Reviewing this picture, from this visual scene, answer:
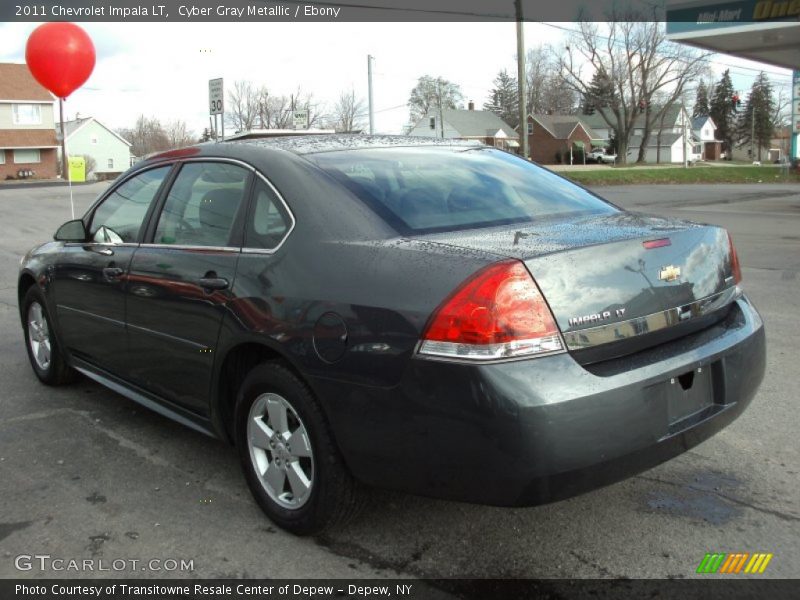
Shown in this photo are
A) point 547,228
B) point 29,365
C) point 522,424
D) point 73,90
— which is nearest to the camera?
point 522,424

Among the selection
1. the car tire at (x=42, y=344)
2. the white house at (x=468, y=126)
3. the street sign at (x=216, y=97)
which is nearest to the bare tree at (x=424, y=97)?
the white house at (x=468, y=126)

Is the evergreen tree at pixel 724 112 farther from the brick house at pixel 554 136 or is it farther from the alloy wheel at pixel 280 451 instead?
the alloy wheel at pixel 280 451

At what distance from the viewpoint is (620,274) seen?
2625 mm

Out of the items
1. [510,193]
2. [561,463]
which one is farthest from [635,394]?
[510,193]

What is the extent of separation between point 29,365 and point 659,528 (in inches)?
192

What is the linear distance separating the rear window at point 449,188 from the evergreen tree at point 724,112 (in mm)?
119096

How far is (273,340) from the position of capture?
2904 mm

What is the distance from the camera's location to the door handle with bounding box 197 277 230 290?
10.5ft

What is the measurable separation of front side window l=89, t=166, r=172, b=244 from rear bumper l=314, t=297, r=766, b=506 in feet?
6.27

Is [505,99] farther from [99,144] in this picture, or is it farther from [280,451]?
[280,451]

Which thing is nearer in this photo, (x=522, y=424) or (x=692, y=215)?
(x=522, y=424)

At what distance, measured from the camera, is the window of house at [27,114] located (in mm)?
54125

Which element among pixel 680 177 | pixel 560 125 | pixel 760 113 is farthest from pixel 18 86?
pixel 760 113

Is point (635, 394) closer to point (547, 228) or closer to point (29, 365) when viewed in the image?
point (547, 228)
